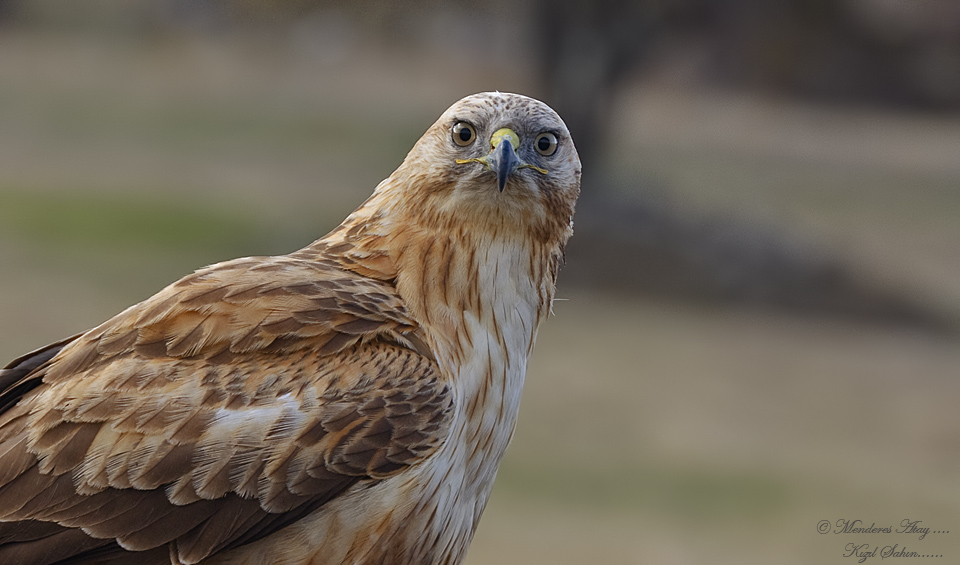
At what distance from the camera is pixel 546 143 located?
13.2 ft

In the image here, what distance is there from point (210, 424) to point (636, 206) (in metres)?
16.8

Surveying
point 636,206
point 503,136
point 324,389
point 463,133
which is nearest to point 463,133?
point 463,133

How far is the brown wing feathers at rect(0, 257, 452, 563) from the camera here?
11.1 ft

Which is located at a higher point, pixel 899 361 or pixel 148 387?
pixel 148 387

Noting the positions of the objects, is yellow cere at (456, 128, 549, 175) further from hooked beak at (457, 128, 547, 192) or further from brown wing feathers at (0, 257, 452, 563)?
brown wing feathers at (0, 257, 452, 563)

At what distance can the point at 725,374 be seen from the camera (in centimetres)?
1498

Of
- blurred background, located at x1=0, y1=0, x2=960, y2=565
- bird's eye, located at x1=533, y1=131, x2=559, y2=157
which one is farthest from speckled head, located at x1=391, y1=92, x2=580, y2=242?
blurred background, located at x1=0, y1=0, x2=960, y2=565

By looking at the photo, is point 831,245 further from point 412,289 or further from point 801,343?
point 412,289

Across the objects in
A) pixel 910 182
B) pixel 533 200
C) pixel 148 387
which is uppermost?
pixel 533 200

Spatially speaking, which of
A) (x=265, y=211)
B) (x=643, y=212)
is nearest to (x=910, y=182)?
(x=643, y=212)

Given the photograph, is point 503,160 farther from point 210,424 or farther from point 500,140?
point 210,424

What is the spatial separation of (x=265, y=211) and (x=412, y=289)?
1625 cm

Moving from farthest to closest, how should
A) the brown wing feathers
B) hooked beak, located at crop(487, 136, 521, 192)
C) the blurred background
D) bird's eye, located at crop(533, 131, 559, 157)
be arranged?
1. the blurred background
2. bird's eye, located at crop(533, 131, 559, 157)
3. hooked beak, located at crop(487, 136, 521, 192)
4. the brown wing feathers

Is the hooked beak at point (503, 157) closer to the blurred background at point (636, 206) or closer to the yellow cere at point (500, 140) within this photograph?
the yellow cere at point (500, 140)
